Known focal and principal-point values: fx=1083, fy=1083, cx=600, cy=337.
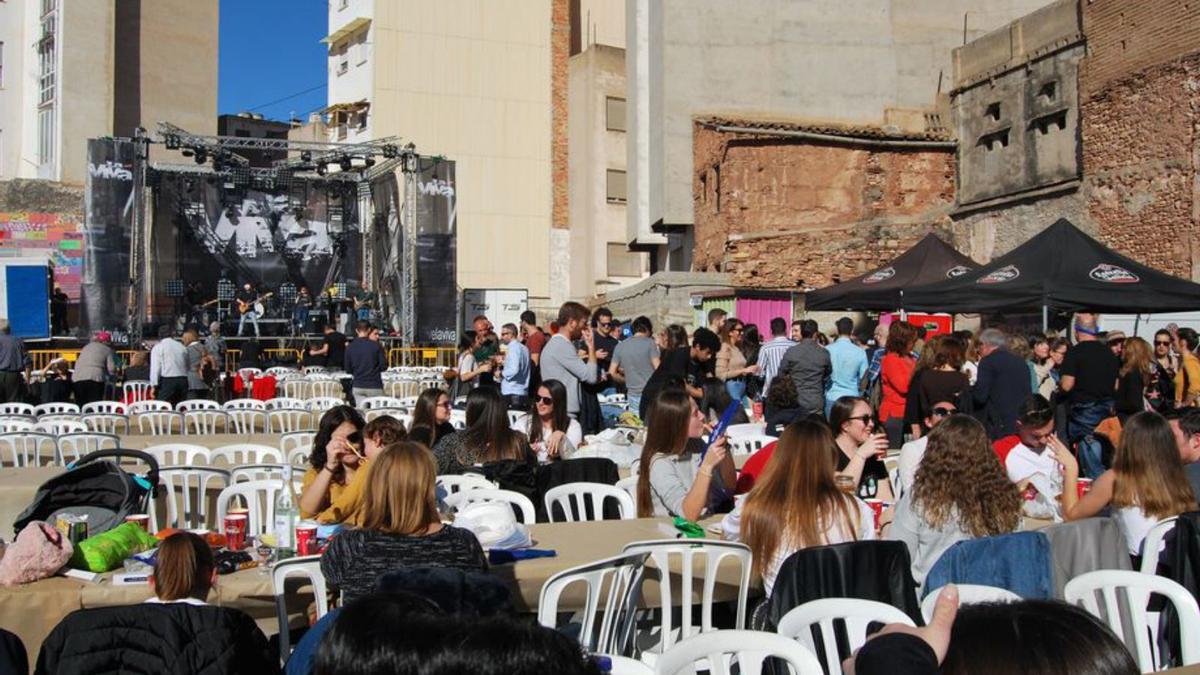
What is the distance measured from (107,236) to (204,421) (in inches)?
605

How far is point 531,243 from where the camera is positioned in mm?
36531

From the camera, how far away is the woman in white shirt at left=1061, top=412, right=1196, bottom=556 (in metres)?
4.60

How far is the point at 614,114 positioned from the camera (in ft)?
119

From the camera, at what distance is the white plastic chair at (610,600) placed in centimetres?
392

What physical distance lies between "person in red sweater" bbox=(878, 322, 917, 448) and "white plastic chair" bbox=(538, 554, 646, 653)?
570 centimetres

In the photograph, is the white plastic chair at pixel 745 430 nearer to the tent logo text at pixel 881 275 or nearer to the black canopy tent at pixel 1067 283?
the black canopy tent at pixel 1067 283

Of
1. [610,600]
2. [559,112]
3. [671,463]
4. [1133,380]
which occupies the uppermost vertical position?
[559,112]

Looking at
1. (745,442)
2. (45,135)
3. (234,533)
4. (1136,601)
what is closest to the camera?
(1136,601)

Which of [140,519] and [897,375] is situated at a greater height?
[897,375]

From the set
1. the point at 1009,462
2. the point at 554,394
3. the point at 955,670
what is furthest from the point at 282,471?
the point at 955,670

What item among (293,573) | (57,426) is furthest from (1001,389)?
(57,426)

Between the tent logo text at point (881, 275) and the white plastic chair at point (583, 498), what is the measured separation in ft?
23.2

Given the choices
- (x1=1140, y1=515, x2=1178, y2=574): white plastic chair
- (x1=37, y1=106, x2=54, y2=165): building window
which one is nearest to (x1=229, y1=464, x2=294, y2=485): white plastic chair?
(x1=1140, y1=515, x2=1178, y2=574): white plastic chair

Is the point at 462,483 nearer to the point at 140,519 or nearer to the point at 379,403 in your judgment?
the point at 140,519
